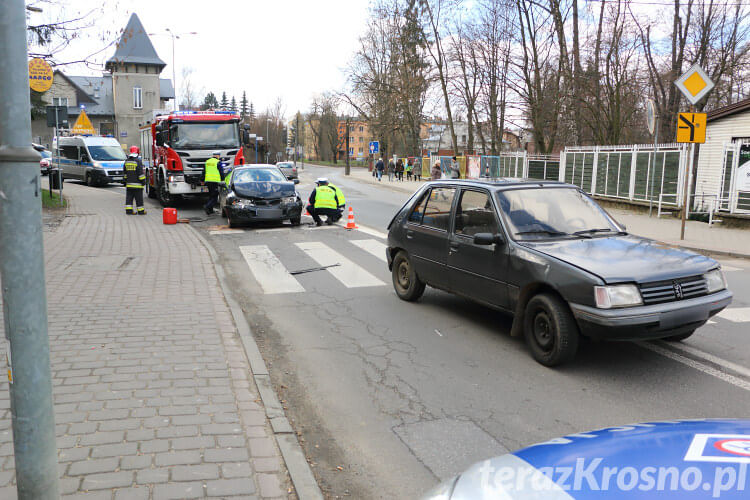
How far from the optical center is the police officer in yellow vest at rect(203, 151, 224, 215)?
18094 mm

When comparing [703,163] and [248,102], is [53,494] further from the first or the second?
[248,102]

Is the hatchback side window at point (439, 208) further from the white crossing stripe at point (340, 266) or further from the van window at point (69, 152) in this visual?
the van window at point (69, 152)

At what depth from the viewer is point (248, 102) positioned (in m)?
162

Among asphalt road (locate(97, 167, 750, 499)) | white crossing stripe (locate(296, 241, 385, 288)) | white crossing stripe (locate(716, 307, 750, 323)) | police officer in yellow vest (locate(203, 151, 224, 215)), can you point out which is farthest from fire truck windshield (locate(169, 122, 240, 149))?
white crossing stripe (locate(716, 307, 750, 323))

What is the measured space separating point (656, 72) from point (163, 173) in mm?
25201

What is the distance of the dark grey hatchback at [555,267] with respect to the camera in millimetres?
5055

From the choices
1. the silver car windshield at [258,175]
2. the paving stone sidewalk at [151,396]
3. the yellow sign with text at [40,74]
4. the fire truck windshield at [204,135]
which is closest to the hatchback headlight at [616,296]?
the paving stone sidewalk at [151,396]

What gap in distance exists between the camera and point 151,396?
15.1ft

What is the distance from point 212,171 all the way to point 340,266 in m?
8.81

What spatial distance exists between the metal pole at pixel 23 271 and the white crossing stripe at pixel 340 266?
6764 mm

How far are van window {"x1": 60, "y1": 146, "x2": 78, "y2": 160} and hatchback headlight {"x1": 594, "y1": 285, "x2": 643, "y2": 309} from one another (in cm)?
3304

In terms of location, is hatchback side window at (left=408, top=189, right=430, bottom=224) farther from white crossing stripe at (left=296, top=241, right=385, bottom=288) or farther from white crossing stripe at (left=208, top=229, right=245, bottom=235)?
white crossing stripe at (left=208, top=229, right=245, bottom=235)

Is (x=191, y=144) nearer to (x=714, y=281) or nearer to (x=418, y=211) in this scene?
(x=418, y=211)

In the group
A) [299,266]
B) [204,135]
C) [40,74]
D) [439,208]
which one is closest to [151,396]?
[439,208]
